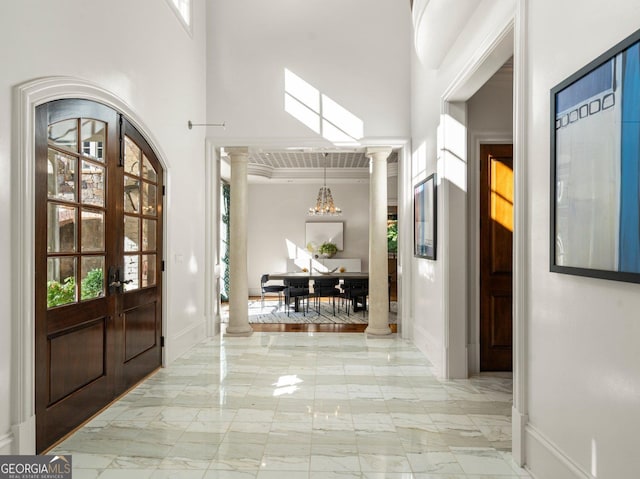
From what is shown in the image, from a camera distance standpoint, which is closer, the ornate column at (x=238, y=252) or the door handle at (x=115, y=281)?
the door handle at (x=115, y=281)

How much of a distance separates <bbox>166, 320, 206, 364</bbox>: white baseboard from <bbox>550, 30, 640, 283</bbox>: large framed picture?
4.04 m

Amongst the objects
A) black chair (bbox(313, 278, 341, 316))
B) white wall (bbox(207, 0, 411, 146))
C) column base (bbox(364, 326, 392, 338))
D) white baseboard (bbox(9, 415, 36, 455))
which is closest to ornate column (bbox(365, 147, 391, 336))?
column base (bbox(364, 326, 392, 338))

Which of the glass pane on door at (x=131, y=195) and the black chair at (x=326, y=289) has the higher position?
the glass pane on door at (x=131, y=195)

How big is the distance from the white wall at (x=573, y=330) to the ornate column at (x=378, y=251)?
398 cm

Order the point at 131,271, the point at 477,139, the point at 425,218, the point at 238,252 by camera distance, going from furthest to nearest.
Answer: the point at 238,252 < the point at 425,218 < the point at 477,139 < the point at 131,271

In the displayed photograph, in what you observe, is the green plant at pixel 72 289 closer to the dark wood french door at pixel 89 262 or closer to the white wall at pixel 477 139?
the dark wood french door at pixel 89 262

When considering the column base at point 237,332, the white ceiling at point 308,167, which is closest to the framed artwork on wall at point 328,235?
the white ceiling at point 308,167

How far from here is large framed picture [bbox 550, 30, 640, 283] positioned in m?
1.65

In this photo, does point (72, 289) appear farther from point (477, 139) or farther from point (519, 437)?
point (477, 139)

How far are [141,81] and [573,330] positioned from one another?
13.3ft

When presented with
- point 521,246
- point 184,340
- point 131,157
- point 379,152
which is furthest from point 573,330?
point 379,152

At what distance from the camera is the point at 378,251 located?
6.61 metres

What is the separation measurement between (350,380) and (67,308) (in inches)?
100

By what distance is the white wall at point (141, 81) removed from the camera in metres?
2.46
